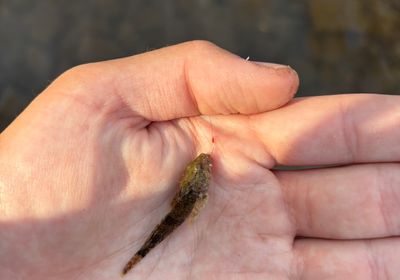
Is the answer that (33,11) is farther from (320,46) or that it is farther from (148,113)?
(320,46)

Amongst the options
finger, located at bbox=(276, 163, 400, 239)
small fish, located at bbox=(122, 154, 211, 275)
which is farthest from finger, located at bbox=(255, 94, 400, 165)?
small fish, located at bbox=(122, 154, 211, 275)

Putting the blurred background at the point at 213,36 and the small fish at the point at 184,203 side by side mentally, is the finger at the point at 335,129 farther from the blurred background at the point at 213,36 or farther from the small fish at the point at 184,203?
the blurred background at the point at 213,36

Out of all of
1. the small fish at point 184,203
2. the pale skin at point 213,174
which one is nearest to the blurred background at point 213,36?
the pale skin at point 213,174

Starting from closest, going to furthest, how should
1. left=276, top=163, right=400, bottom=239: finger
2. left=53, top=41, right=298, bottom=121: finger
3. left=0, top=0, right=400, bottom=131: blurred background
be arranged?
left=53, top=41, right=298, bottom=121: finger < left=276, top=163, right=400, bottom=239: finger < left=0, top=0, right=400, bottom=131: blurred background

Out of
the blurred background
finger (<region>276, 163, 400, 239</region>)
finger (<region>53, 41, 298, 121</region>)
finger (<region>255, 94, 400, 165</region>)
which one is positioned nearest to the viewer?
finger (<region>53, 41, 298, 121</region>)

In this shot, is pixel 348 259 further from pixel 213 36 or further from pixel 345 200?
pixel 213 36

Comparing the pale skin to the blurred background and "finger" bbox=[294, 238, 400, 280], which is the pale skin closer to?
"finger" bbox=[294, 238, 400, 280]

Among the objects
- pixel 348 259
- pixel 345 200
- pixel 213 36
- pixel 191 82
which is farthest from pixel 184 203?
pixel 213 36
